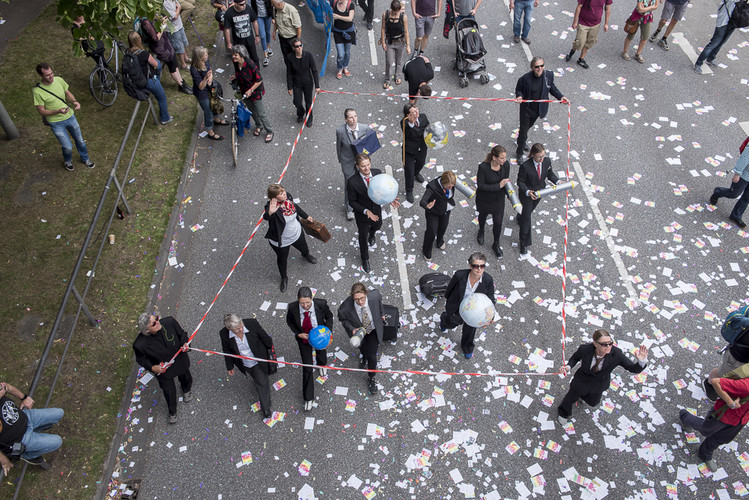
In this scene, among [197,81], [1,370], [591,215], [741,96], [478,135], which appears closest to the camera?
[1,370]

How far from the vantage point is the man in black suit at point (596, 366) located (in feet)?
20.1

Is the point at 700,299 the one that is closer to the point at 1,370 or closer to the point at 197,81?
the point at 197,81

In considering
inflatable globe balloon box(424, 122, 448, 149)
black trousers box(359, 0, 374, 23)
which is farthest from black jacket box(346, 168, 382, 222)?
black trousers box(359, 0, 374, 23)

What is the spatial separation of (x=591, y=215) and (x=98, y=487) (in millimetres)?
8235

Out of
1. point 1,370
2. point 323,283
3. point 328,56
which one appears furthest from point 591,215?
point 1,370

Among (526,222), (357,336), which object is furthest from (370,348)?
(526,222)

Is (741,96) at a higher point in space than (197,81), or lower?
lower

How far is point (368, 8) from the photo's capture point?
13.8 m

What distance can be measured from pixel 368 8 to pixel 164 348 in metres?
10.4

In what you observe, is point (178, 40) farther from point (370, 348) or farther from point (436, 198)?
point (370, 348)

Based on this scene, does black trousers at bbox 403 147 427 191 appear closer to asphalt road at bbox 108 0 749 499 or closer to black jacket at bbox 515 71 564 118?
asphalt road at bbox 108 0 749 499

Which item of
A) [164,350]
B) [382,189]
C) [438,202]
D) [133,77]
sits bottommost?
[164,350]

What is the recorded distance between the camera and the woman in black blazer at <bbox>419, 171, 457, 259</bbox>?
26.1 feet

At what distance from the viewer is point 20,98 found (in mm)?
11609
